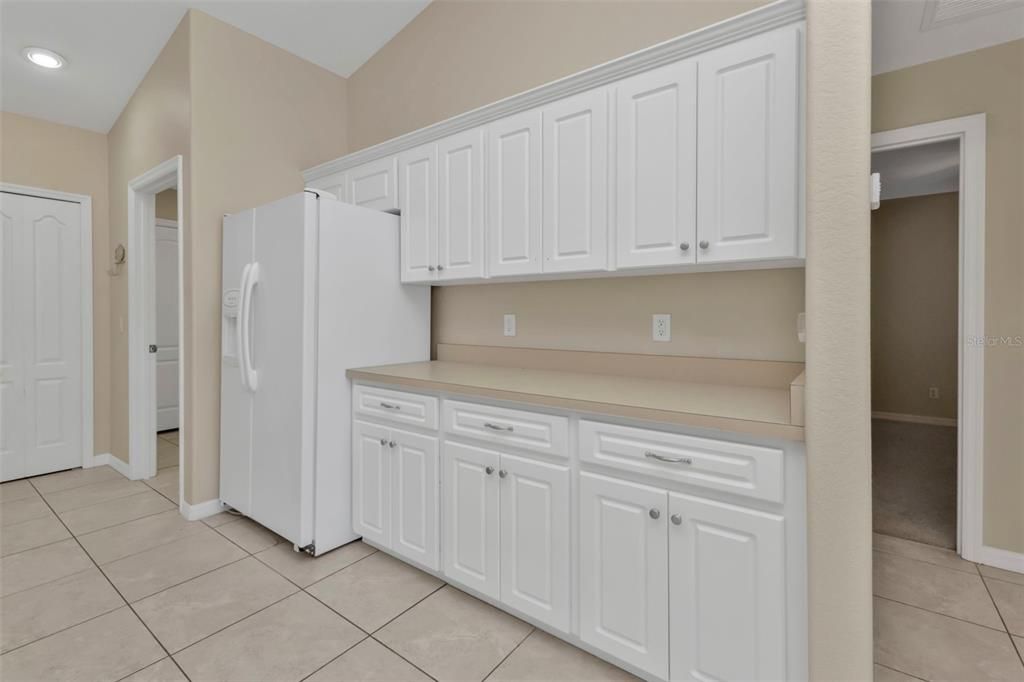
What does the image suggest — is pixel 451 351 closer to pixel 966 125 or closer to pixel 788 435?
pixel 788 435

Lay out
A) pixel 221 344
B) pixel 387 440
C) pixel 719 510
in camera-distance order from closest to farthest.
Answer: pixel 719 510
pixel 387 440
pixel 221 344

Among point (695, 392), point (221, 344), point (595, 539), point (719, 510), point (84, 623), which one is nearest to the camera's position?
point (719, 510)

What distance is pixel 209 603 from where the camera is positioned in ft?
6.79

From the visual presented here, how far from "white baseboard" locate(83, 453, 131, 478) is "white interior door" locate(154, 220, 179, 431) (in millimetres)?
1028

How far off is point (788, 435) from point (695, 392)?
0.52m

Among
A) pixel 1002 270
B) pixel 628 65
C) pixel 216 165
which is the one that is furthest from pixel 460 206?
pixel 1002 270

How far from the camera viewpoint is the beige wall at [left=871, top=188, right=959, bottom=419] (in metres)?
5.59

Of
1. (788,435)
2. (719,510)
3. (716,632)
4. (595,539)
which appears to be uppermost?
(788,435)

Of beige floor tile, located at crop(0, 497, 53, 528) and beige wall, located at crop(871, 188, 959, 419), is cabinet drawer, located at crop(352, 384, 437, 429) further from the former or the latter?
beige wall, located at crop(871, 188, 959, 419)

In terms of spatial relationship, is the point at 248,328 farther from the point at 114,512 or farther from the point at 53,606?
the point at 114,512

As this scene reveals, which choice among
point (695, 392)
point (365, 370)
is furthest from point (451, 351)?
point (695, 392)

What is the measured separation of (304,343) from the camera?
7.74ft

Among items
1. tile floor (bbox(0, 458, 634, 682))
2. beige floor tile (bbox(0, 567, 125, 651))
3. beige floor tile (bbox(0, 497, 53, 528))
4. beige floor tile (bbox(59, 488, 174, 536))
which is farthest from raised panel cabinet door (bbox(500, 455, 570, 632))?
beige floor tile (bbox(0, 497, 53, 528))

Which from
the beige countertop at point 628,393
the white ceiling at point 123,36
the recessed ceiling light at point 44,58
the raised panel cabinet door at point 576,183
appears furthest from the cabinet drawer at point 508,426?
the recessed ceiling light at point 44,58
